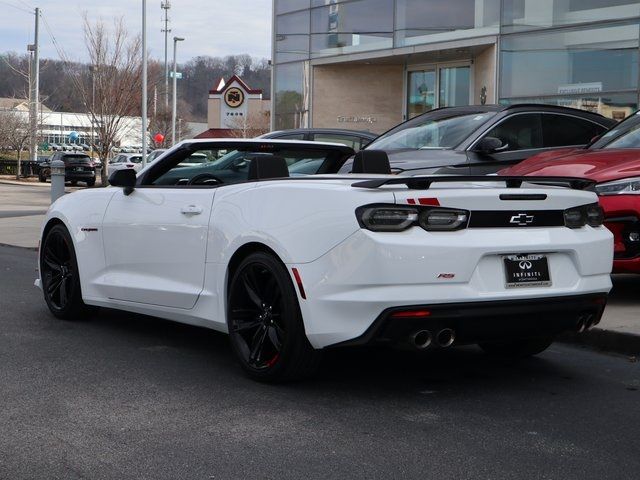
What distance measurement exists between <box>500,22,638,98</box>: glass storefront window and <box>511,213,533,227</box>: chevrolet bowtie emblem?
12.0 metres

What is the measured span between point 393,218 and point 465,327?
66 cm

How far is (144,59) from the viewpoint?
35562mm

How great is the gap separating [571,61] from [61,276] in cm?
1245

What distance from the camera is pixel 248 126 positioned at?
4269 centimetres

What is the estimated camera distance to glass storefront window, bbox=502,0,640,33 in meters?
16.5

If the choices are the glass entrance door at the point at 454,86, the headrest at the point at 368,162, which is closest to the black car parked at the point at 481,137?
the headrest at the point at 368,162

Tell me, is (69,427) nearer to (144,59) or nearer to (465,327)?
(465,327)

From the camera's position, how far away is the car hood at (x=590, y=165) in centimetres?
732

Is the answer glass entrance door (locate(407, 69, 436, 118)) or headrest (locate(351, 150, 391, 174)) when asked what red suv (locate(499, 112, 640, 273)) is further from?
glass entrance door (locate(407, 69, 436, 118))

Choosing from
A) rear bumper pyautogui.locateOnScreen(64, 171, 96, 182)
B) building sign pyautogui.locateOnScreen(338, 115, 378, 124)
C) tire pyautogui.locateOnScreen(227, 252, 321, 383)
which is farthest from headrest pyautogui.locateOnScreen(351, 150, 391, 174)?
rear bumper pyautogui.locateOnScreen(64, 171, 96, 182)

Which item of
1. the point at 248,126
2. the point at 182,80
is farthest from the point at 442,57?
the point at 182,80

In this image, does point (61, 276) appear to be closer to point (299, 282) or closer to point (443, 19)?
point (299, 282)

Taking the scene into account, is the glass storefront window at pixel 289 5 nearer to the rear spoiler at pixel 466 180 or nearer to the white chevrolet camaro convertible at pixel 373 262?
the white chevrolet camaro convertible at pixel 373 262

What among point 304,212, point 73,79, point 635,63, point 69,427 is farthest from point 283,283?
point 73,79
